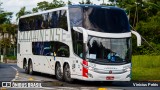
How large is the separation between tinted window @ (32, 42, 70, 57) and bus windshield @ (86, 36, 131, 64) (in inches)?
83.0

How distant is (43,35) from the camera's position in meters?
26.3

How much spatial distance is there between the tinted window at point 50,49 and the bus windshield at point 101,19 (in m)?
1.76

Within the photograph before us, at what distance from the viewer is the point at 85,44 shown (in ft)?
67.1

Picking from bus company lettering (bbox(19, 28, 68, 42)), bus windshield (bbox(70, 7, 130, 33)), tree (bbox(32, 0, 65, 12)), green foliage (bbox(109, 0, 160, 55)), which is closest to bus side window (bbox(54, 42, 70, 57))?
bus company lettering (bbox(19, 28, 68, 42))

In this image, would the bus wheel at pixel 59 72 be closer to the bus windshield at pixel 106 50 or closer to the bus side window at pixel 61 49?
the bus side window at pixel 61 49

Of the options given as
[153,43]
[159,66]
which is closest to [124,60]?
[159,66]

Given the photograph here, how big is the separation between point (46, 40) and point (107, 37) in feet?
20.1

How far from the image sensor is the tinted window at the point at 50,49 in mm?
22906

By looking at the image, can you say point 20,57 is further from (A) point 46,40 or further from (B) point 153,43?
(B) point 153,43

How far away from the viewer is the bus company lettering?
23422mm

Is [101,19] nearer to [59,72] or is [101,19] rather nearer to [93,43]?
[93,43]

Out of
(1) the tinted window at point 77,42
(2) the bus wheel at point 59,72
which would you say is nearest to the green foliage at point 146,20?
(2) the bus wheel at point 59,72

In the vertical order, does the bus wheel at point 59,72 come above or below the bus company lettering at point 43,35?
below

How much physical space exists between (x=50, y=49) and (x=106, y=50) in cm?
550
